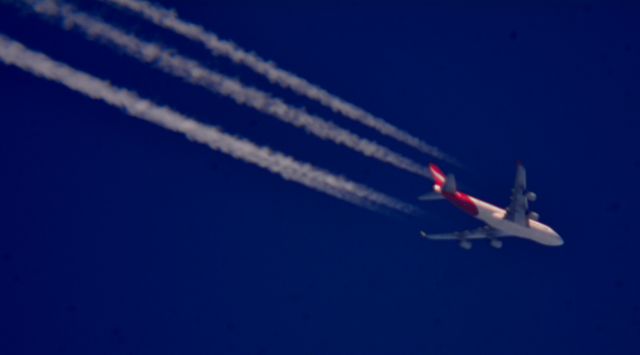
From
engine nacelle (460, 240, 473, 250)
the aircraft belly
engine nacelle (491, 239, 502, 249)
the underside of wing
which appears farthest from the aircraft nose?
engine nacelle (460, 240, 473, 250)

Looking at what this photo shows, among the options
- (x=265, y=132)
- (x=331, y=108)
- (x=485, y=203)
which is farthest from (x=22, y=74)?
(x=485, y=203)

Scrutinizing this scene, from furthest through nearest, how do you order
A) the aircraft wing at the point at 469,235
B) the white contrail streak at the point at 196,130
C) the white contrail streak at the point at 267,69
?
the aircraft wing at the point at 469,235 → the white contrail streak at the point at 267,69 → the white contrail streak at the point at 196,130

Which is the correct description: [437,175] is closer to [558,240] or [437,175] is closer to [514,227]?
[514,227]

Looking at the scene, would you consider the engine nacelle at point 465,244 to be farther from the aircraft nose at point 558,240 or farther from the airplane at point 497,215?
the aircraft nose at point 558,240

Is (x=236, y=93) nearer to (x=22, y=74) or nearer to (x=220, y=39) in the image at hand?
(x=220, y=39)

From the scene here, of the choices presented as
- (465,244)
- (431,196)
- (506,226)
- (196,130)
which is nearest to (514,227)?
(506,226)

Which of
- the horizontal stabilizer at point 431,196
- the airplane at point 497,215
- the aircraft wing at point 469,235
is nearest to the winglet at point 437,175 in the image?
the airplane at point 497,215
